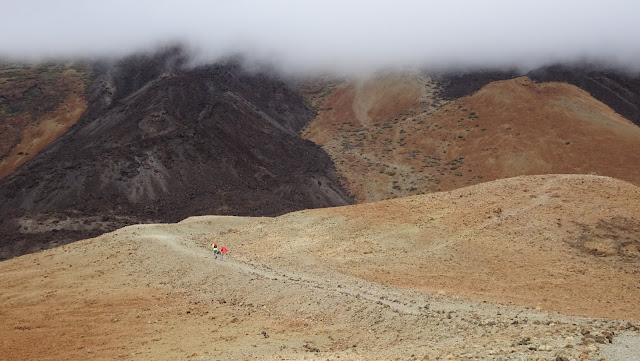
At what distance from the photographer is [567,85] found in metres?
67.8

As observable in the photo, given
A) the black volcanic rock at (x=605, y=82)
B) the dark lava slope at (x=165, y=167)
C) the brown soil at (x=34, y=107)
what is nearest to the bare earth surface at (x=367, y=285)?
the dark lava slope at (x=165, y=167)

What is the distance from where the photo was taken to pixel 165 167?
47.8 metres

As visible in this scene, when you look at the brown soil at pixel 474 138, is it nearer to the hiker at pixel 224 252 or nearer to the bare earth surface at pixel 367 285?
the bare earth surface at pixel 367 285

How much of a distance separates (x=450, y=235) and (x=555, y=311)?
748 cm

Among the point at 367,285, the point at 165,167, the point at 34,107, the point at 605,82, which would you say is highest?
the point at 605,82

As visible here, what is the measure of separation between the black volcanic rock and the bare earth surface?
52.0 metres

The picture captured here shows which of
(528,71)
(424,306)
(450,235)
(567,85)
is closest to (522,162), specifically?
(567,85)

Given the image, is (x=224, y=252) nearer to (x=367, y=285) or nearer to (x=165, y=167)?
(x=367, y=285)

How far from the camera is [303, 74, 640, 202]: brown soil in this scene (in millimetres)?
54906

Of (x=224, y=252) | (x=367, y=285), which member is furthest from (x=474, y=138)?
(x=367, y=285)

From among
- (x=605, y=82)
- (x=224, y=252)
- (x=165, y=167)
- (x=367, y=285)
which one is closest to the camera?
(x=367, y=285)

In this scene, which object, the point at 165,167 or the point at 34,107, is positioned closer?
the point at 165,167

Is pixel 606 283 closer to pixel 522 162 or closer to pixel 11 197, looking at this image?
pixel 522 162

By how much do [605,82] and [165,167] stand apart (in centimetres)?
6347
